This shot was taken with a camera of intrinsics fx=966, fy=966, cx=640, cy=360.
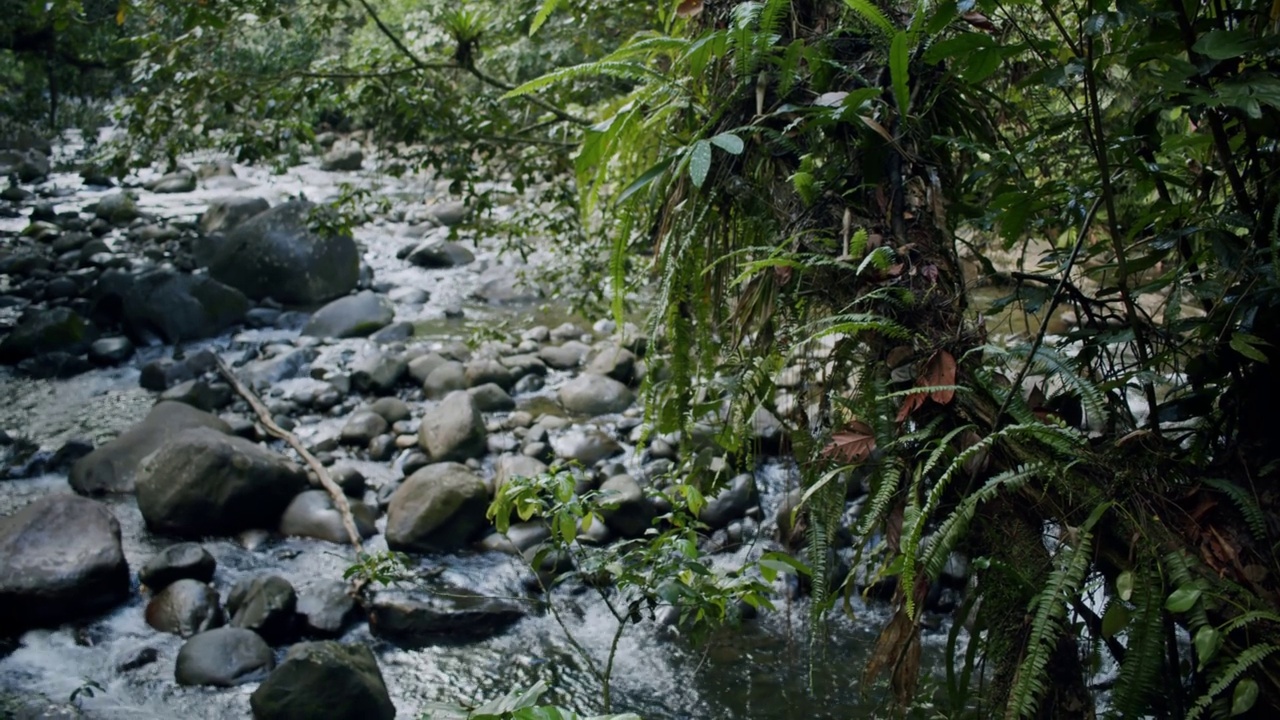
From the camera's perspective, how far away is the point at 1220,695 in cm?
131

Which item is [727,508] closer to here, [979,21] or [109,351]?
[979,21]

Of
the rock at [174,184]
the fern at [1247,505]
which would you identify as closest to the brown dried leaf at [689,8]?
the fern at [1247,505]

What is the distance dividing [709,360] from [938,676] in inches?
96.3

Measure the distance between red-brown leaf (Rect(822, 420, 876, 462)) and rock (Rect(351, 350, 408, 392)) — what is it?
6407mm

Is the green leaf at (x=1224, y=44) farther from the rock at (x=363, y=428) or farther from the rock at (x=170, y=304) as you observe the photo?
the rock at (x=170, y=304)

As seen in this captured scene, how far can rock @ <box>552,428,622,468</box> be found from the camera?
20.5 feet

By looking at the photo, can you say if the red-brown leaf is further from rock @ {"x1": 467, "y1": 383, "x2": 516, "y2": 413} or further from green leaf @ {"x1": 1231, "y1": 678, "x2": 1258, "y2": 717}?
rock @ {"x1": 467, "y1": 383, "x2": 516, "y2": 413}

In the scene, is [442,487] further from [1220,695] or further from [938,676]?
[1220,695]

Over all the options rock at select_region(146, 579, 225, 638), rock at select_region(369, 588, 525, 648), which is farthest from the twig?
rock at select_region(146, 579, 225, 638)

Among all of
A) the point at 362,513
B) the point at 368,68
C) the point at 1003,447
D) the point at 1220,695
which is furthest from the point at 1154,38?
the point at 362,513

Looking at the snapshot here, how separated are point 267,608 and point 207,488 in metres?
1.22

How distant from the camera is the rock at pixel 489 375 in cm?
753

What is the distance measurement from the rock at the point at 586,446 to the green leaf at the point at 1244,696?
16.6 ft

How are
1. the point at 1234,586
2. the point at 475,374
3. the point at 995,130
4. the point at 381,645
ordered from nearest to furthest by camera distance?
the point at 1234,586 → the point at 995,130 → the point at 381,645 → the point at 475,374
